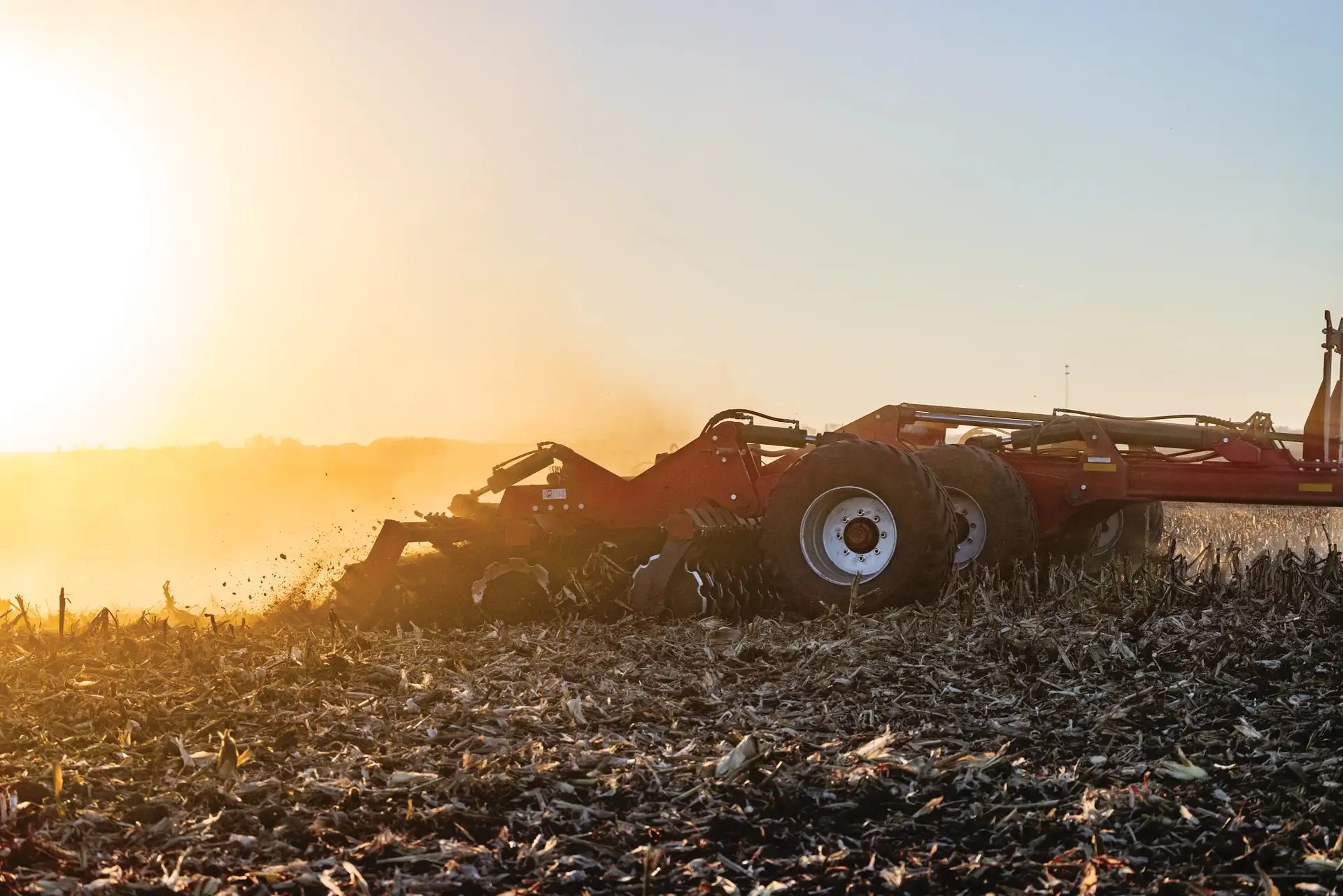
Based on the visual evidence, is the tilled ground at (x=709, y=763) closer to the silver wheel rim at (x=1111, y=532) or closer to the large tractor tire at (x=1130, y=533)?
the large tractor tire at (x=1130, y=533)

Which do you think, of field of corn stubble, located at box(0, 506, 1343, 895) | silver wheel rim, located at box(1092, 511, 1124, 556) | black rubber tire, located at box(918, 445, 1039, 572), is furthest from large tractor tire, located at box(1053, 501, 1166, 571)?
field of corn stubble, located at box(0, 506, 1343, 895)

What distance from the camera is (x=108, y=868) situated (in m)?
3.66

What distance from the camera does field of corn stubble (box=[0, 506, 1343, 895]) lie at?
360 centimetres

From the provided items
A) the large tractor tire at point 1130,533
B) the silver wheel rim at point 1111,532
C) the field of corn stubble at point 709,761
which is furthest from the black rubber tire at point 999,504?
the field of corn stubble at point 709,761

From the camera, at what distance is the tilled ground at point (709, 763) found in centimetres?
360

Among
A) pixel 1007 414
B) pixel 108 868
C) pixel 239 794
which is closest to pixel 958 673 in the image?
pixel 239 794

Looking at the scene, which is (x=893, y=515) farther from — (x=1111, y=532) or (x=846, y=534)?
(x=1111, y=532)

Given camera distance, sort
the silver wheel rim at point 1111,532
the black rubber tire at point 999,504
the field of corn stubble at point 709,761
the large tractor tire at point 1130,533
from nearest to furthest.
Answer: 1. the field of corn stubble at point 709,761
2. the black rubber tire at point 999,504
3. the large tractor tire at point 1130,533
4. the silver wheel rim at point 1111,532

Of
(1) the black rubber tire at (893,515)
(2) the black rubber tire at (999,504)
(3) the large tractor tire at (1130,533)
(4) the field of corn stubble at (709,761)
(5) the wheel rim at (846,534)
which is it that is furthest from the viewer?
(3) the large tractor tire at (1130,533)

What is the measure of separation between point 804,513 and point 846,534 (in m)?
0.34

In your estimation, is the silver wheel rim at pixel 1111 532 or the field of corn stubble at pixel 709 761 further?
the silver wheel rim at pixel 1111 532

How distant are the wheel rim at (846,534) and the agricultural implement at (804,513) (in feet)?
0.04

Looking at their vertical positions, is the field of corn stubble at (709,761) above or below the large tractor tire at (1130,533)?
below

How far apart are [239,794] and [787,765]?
6.08 feet
